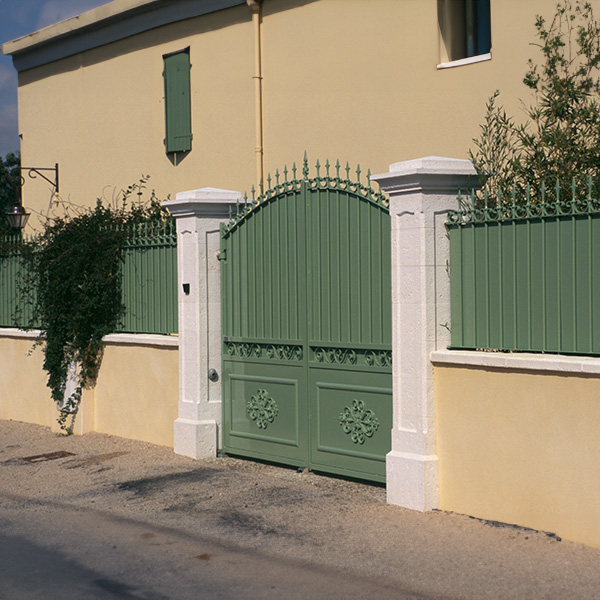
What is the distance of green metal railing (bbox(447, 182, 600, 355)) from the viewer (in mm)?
6359

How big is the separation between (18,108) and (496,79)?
35.6 ft

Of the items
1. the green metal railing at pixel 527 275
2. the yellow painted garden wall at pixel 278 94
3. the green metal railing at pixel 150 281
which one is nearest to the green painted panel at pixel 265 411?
the green metal railing at pixel 150 281

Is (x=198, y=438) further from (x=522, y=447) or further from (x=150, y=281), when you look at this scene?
(x=522, y=447)

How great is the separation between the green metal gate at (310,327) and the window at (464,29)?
102 inches

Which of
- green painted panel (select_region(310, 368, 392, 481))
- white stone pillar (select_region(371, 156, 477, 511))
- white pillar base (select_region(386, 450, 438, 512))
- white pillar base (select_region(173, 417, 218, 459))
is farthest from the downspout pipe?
white pillar base (select_region(386, 450, 438, 512))

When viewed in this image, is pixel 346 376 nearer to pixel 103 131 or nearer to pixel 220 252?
pixel 220 252

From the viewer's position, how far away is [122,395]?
1109cm

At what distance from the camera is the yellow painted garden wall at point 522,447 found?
626 centimetres

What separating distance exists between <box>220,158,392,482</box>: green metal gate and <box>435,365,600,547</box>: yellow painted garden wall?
844 mm

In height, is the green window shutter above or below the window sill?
above

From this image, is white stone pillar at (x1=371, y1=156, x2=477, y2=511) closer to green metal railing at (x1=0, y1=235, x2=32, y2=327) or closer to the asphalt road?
the asphalt road

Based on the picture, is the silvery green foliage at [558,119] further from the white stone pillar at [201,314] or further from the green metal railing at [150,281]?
the green metal railing at [150,281]

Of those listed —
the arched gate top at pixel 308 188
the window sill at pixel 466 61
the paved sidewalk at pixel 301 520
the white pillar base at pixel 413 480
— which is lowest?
the paved sidewalk at pixel 301 520

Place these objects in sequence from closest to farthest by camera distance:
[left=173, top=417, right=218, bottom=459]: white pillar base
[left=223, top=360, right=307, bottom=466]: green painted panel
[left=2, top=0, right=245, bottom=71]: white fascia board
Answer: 1. [left=223, top=360, right=307, bottom=466]: green painted panel
2. [left=173, top=417, right=218, bottom=459]: white pillar base
3. [left=2, top=0, right=245, bottom=71]: white fascia board
